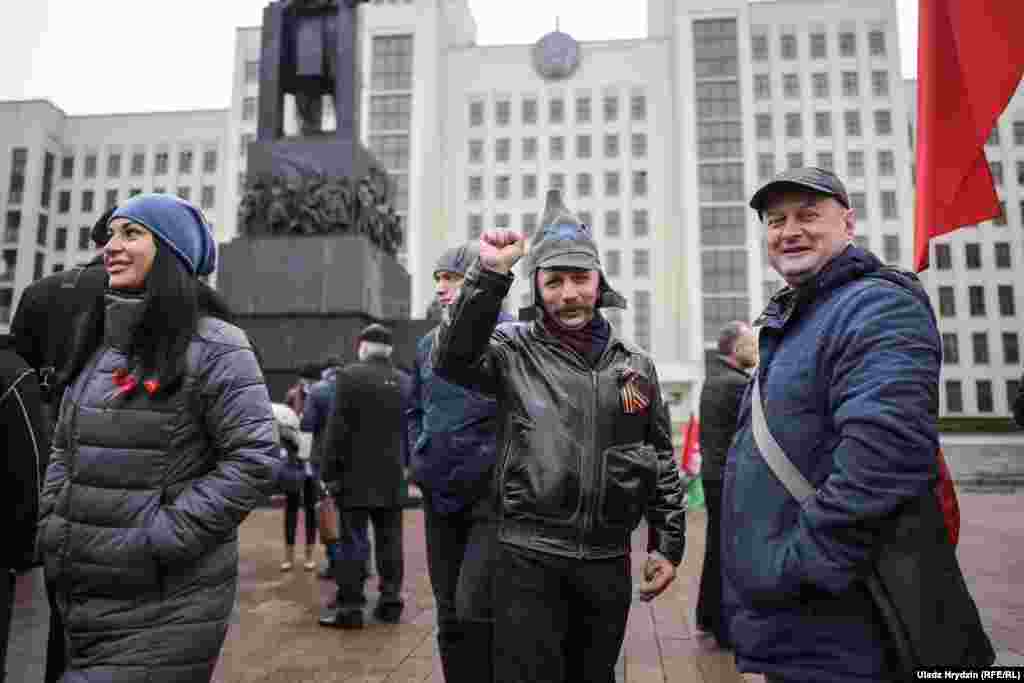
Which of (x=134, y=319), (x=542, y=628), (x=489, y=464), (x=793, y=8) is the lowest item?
(x=542, y=628)

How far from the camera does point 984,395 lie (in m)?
52.6

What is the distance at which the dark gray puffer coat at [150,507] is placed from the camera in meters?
1.92

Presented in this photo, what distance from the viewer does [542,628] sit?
222cm

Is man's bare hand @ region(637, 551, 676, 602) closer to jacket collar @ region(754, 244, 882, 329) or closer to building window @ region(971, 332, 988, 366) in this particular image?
jacket collar @ region(754, 244, 882, 329)

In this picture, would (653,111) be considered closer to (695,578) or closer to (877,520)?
(695,578)

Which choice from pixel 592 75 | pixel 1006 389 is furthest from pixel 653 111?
pixel 1006 389

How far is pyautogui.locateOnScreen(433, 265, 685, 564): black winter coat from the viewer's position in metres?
2.25

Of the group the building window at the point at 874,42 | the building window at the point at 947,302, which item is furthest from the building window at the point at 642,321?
the building window at the point at 874,42

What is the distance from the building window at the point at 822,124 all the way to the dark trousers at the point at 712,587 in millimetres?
58002

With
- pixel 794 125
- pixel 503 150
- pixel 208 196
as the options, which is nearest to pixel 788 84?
pixel 794 125

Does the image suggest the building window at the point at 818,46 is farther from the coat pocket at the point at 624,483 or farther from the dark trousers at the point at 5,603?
the dark trousers at the point at 5,603

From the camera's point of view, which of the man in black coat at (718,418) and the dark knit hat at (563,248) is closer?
the dark knit hat at (563,248)

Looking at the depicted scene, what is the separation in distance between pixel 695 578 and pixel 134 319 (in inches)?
237

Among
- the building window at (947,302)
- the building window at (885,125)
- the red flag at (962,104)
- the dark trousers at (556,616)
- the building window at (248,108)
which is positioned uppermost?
the building window at (248,108)
